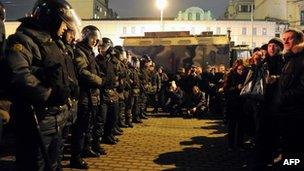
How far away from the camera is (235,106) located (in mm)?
8859

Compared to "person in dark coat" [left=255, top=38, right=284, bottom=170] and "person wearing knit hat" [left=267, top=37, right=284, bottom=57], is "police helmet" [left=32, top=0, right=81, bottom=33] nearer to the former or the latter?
"person in dark coat" [left=255, top=38, right=284, bottom=170]

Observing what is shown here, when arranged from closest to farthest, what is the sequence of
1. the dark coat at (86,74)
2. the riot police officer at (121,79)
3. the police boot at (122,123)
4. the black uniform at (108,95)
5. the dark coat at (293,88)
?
the dark coat at (293,88) → the dark coat at (86,74) → the black uniform at (108,95) → the riot police officer at (121,79) → the police boot at (122,123)

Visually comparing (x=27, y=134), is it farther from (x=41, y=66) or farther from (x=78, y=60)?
(x=78, y=60)

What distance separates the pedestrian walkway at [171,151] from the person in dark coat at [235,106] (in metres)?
0.39

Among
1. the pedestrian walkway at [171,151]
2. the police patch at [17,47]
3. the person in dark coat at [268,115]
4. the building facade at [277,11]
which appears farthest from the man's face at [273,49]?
the building facade at [277,11]

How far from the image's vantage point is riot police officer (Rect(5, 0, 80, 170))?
11.2ft

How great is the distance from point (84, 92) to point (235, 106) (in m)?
3.71

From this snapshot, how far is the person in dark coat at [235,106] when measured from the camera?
8828 mm

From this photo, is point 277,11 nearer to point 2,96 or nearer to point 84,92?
point 84,92

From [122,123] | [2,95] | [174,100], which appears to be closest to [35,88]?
[2,95]

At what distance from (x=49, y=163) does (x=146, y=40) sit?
16.6 metres

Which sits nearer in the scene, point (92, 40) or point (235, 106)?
point (92, 40)

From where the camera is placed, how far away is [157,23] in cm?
7488

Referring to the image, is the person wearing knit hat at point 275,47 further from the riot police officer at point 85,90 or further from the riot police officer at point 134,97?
the riot police officer at point 134,97
